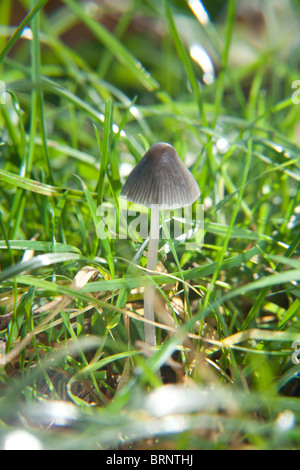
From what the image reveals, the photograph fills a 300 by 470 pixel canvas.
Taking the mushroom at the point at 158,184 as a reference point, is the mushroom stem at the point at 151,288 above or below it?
below

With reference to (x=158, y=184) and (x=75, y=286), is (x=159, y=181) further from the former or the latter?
(x=75, y=286)

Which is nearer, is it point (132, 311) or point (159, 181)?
point (159, 181)

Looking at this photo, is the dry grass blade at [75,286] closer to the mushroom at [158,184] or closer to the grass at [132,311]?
the grass at [132,311]

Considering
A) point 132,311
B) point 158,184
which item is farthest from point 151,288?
point 158,184

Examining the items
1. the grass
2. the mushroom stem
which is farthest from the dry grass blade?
the mushroom stem

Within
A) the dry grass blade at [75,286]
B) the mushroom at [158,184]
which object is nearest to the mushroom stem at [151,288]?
the mushroom at [158,184]

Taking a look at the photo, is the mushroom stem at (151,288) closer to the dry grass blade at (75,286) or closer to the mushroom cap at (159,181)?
the mushroom cap at (159,181)

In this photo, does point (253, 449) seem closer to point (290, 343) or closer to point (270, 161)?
point (290, 343)

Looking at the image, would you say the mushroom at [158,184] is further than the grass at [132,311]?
Yes
